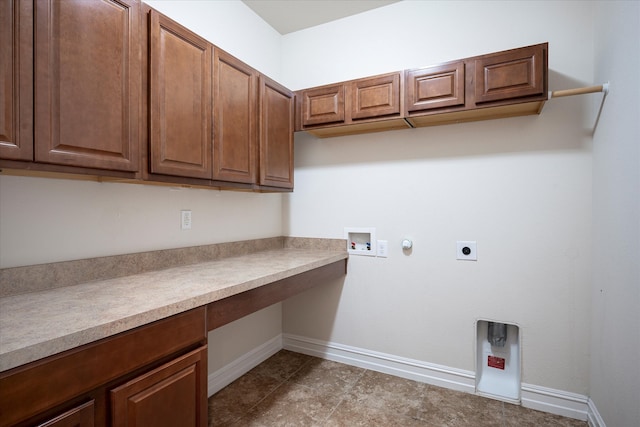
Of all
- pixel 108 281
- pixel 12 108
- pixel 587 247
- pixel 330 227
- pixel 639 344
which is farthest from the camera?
pixel 330 227

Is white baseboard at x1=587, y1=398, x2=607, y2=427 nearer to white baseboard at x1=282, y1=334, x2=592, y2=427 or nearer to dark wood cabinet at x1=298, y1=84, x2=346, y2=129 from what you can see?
white baseboard at x1=282, y1=334, x2=592, y2=427

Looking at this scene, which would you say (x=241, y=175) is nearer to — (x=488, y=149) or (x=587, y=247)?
(x=488, y=149)

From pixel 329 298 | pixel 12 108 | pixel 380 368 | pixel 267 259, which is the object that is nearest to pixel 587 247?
pixel 380 368

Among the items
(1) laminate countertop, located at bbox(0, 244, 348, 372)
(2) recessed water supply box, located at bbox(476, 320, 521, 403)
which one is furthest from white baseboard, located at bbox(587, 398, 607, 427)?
(1) laminate countertop, located at bbox(0, 244, 348, 372)

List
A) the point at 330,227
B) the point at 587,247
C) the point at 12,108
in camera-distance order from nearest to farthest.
→ the point at 12,108 < the point at 587,247 < the point at 330,227

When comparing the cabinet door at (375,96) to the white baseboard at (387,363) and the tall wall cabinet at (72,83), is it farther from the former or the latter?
the white baseboard at (387,363)

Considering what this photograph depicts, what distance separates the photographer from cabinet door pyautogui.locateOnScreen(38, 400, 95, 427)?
870mm

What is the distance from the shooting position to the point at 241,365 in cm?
243

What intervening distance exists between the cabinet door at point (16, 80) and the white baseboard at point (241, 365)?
1741 millimetres

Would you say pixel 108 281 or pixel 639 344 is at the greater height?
pixel 108 281

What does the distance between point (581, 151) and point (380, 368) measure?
200 cm

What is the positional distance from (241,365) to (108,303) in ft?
5.01

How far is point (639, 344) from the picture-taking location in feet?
4.23

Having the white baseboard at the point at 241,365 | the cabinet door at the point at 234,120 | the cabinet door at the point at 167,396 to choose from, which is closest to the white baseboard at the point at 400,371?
the white baseboard at the point at 241,365
